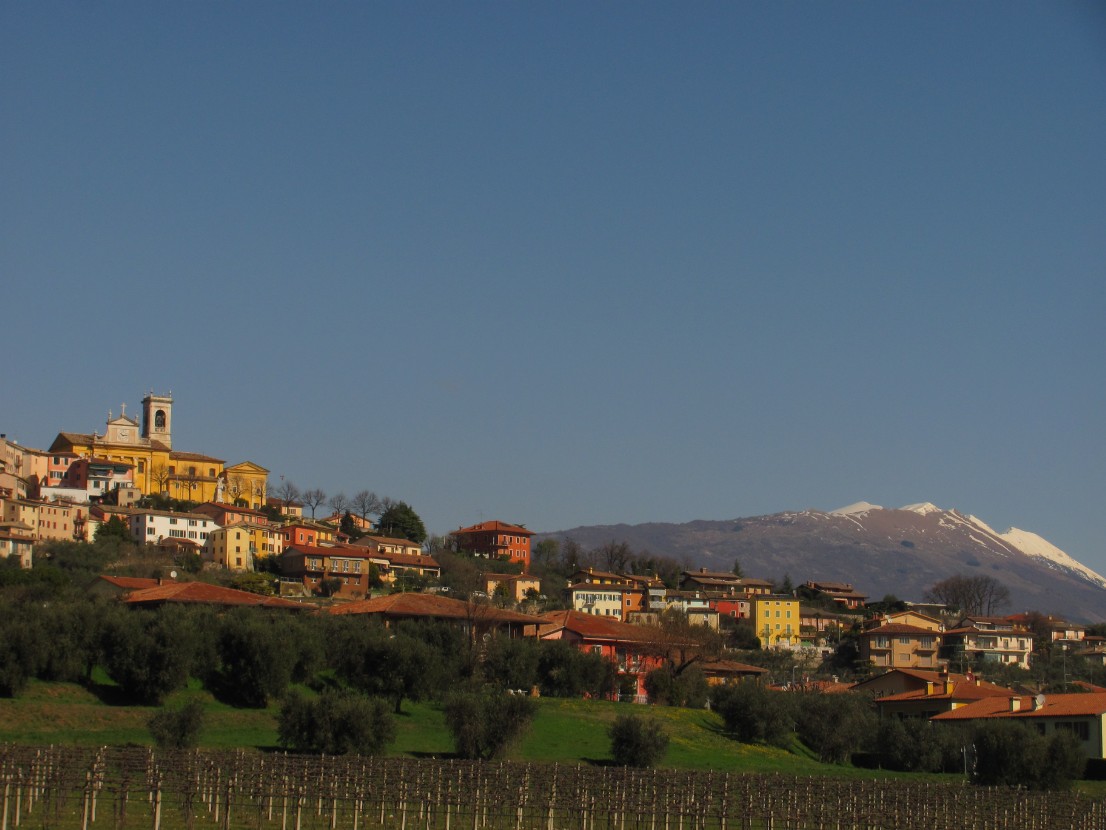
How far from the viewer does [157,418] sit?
13475cm

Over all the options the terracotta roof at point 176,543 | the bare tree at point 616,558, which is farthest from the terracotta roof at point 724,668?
the bare tree at point 616,558

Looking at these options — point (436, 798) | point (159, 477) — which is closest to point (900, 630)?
point (159, 477)

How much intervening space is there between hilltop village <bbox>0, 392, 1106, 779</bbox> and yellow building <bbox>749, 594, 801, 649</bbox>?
16 cm

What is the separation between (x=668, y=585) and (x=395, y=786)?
317ft

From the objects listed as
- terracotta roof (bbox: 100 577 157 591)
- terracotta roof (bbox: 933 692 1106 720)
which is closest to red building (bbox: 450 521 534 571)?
terracotta roof (bbox: 100 577 157 591)

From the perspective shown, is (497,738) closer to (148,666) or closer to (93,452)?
(148,666)

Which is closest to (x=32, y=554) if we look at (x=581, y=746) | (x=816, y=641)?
(x=581, y=746)

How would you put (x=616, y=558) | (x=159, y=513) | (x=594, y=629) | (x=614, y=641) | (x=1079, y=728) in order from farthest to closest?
(x=616, y=558), (x=159, y=513), (x=594, y=629), (x=614, y=641), (x=1079, y=728)

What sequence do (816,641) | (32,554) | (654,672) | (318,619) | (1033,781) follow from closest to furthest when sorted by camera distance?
(1033,781), (318,619), (654,672), (32,554), (816,641)

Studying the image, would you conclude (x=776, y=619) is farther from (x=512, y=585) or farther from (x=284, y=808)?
(x=284, y=808)

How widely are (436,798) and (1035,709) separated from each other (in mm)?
35984

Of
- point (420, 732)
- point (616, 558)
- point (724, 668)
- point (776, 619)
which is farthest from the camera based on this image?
point (616, 558)

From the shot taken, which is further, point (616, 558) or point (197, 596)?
point (616, 558)

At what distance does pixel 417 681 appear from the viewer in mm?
58844
